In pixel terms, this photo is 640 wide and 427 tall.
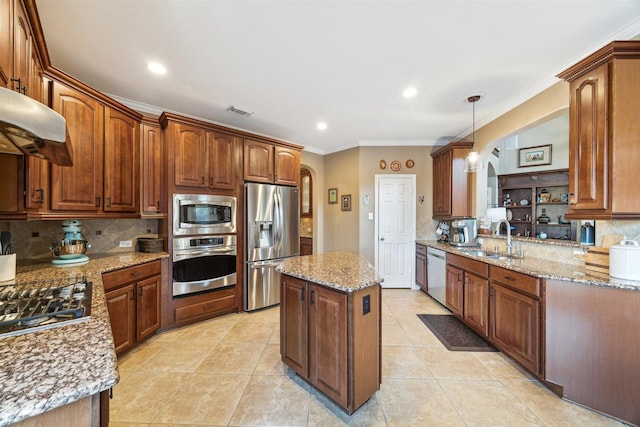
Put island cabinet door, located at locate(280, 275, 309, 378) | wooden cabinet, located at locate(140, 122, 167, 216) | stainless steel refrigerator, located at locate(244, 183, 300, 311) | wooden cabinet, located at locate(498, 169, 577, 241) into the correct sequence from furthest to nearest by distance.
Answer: wooden cabinet, located at locate(498, 169, 577, 241) → stainless steel refrigerator, located at locate(244, 183, 300, 311) → wooden cabinet, located at locate(140, 122, 167, 216) → island cabinet door, located at locate(280, 275, 309, 378)

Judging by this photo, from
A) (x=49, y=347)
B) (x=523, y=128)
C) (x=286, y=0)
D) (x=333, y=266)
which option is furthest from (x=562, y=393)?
(x=286, y=0)

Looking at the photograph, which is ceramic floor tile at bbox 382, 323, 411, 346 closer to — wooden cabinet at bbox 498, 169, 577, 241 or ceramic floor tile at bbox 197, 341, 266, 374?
ceramic floor tile at bbox 197, 341, 266, 374

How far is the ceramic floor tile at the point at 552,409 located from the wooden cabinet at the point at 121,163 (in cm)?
379

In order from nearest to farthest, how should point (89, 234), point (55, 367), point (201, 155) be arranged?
point (55, 367) < point (89, 234) < point (201, 155)

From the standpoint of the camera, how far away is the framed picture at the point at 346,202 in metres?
4.68

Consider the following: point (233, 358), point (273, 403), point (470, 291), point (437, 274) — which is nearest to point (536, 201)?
point (437, 274)

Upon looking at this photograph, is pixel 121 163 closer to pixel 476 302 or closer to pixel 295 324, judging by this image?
pixel 295 324

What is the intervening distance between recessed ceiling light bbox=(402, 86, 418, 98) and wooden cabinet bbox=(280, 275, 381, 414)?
213 centimetres

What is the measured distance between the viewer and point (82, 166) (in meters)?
2.14

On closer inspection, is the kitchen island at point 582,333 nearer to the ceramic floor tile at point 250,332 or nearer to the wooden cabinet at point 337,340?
the wooden cabinet at point 337,340

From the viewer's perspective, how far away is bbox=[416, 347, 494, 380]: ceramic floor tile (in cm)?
206

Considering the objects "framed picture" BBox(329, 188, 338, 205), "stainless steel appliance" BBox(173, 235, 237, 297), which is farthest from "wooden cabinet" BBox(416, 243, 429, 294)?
"stainless steel appliance" BBox(173, 235, 237, 297)

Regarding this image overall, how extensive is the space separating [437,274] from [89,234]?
436cm

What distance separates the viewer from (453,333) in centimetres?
278
